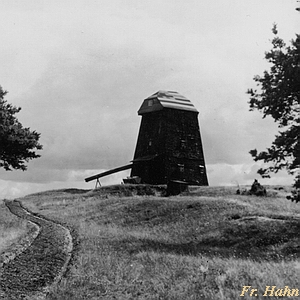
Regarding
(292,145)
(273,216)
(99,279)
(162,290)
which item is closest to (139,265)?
(99,279)

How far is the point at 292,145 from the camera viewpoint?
875 inches

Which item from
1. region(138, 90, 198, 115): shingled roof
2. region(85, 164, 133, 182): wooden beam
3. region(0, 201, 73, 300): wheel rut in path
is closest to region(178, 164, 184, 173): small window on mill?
region(85, 164, 133, 182): wooden beam

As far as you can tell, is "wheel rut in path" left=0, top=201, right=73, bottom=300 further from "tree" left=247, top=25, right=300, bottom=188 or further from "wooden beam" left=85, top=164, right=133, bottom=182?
"wooden beam" left=85, top=164, right=133, bottom=182

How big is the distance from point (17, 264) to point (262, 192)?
30842 mm

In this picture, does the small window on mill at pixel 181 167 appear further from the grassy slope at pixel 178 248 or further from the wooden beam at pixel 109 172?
the grassy slope at pixel 178 248

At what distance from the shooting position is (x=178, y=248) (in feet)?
64.0

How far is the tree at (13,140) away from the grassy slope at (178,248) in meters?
5.45

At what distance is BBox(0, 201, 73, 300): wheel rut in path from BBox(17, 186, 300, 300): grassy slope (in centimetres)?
58

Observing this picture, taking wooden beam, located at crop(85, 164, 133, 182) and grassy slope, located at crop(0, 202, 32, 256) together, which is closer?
grassy slope, located at crop(0, 202, 32, 256)

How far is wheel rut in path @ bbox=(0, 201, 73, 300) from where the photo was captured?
38.8 feet

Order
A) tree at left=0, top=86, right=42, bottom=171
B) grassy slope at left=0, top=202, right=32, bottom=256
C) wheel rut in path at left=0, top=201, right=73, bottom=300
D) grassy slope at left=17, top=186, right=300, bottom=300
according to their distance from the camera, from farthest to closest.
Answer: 1. tree at left=0, top=86, right=42, bottom=171
2. grassy slope at left=0, top=202, right=32, bottom=256
3. wheel rut in path at left=0, top=201, right=73, bottom=300
4. grassy slope at left=17, top=186, right=300, bottom=300

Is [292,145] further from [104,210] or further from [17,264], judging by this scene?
[104,210]

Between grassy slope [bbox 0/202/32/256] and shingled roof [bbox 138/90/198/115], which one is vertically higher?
shingled roof [bbox 138/90/198/115]

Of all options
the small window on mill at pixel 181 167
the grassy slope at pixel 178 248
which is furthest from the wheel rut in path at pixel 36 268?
the small window on mill at pixel 181 167
